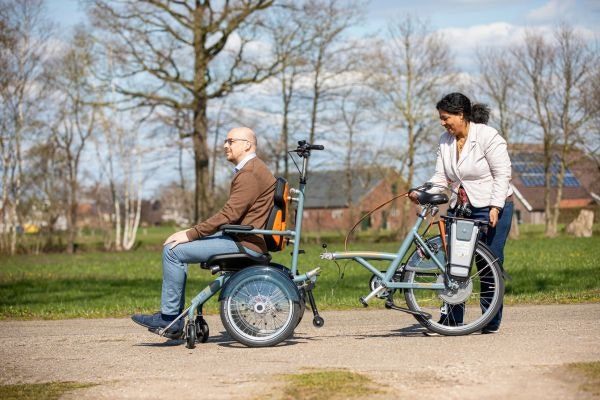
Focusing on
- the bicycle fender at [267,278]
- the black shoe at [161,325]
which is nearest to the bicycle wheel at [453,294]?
the bicycle fender at [267,278]

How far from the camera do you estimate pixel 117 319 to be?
35.1ft

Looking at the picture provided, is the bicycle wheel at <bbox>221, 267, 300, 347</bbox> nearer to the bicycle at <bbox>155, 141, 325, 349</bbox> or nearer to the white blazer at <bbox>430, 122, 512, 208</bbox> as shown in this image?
the bicycle at <bbox>155, 141, 325, 349</bbox>

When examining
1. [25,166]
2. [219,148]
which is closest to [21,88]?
[25,166]

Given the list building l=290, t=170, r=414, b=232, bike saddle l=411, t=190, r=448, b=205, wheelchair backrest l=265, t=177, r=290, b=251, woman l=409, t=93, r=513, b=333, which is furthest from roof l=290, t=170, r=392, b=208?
wheelchair backrest l=265, t=177, r=290, b=251

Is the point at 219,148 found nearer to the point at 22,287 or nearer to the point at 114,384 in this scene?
the point at 22,287

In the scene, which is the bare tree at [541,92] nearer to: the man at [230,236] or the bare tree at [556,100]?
the bare tree at [556,100]

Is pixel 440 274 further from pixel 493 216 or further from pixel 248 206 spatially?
pixel 248 206

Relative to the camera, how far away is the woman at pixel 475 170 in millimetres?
7652

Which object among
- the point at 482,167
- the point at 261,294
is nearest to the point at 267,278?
the point at 261,294

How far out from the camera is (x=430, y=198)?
7617mm

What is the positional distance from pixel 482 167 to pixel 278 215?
5.64ft

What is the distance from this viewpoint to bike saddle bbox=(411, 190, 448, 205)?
24.9 ft

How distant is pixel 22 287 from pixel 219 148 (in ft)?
90.6

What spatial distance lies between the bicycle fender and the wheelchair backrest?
0.22 m
